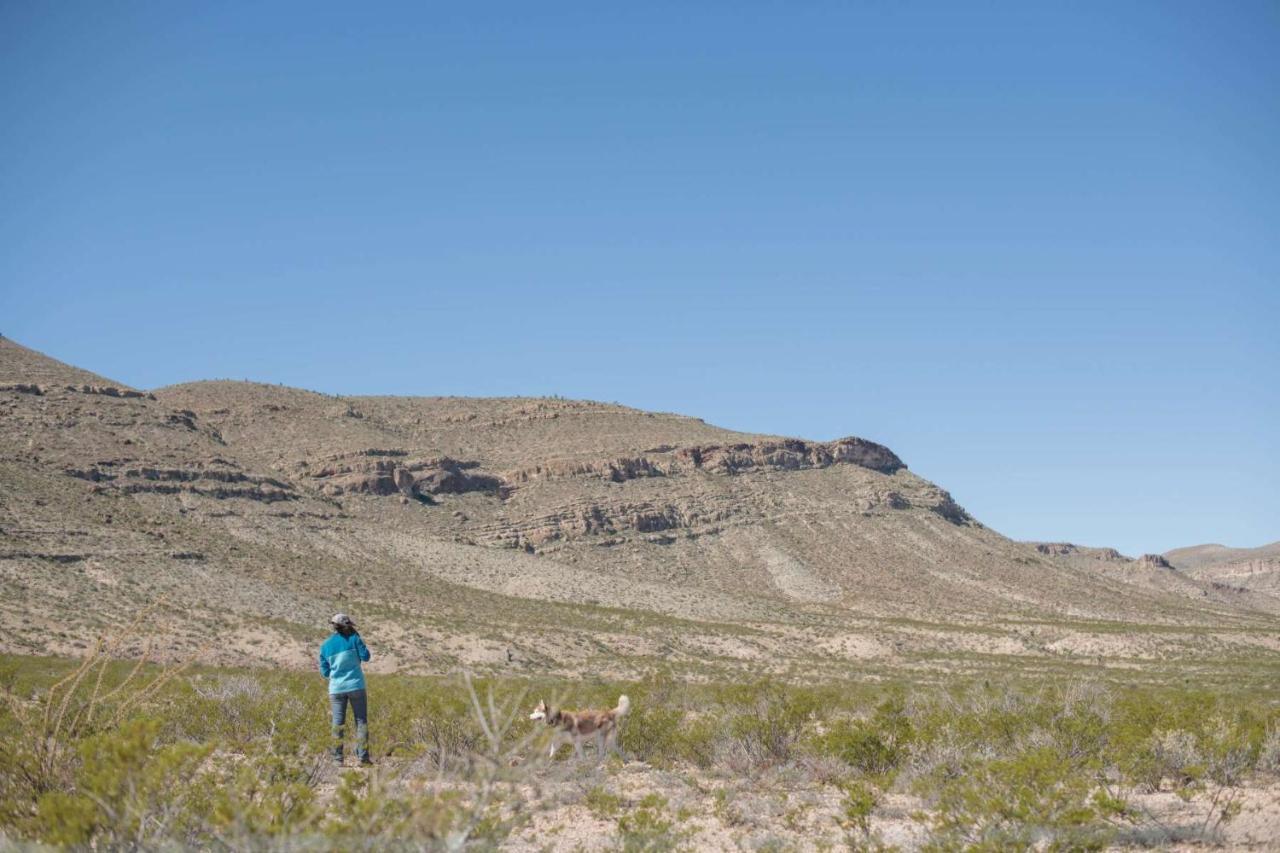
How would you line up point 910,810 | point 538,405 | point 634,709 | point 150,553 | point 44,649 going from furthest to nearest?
point 538,405
point 150,553
point 44,649
point 634,709
point 910,810

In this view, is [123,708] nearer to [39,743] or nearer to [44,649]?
[39,743]

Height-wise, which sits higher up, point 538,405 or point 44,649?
point 538,405

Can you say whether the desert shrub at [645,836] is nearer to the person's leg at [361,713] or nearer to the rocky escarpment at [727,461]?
the person's leg at [361,713]

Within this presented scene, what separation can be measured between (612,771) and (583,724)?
2.13 ft

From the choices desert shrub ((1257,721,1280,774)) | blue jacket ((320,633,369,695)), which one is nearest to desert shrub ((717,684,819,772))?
blue jacket ((320,633,369,695))

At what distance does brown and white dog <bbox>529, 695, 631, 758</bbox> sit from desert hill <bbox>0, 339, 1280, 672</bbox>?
21610mm

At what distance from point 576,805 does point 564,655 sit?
28.4 metres

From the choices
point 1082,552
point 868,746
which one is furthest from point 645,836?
point 1082,552

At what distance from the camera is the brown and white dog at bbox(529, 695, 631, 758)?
10.9 meters

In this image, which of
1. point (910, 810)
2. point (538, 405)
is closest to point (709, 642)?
point (910, 810)

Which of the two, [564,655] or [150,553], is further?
[150,553]

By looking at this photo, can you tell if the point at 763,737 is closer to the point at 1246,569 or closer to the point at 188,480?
the point at 188,480

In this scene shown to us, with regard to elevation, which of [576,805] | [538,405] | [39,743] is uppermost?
[538,405]

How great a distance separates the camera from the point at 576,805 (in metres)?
9.62
